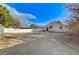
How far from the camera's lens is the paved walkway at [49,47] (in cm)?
143

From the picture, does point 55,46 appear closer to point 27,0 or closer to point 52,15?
point 52,15

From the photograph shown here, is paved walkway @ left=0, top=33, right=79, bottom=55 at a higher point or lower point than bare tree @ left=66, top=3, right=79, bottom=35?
lower

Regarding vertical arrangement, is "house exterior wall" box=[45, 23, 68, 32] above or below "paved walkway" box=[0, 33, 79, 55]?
above

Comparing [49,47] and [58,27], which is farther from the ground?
[58,27]

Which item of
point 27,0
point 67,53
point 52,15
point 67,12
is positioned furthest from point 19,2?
point 67,53

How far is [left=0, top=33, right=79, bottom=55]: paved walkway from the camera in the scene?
1.43 meters

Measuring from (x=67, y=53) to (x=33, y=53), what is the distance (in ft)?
1.03

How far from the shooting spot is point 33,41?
4.77 feet

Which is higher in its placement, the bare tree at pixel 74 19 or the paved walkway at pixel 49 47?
the bare tree at pixel 74 19

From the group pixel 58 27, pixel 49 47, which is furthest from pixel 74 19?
pixel 49 47

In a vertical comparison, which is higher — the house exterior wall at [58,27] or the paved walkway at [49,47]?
the house exterior wall at [58,27]

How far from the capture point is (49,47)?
1438mm

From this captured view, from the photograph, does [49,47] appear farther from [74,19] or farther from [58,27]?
[74,19]
